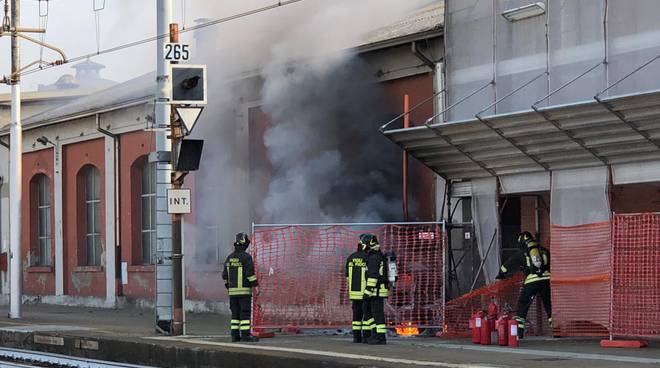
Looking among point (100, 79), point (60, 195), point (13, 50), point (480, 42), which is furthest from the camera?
point (100, 79)

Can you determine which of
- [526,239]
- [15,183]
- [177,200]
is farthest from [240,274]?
[15,183]

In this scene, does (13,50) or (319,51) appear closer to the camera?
(319,51)

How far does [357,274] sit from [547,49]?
15.5ft

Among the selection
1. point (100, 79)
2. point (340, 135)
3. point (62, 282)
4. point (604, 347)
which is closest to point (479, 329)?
point (604, 347)

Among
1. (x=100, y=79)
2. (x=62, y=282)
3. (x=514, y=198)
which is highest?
(x=100, y=79)

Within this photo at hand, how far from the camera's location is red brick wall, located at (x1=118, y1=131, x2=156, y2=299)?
29558 mm

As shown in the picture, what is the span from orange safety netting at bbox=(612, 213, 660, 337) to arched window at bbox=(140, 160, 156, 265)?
1667cm

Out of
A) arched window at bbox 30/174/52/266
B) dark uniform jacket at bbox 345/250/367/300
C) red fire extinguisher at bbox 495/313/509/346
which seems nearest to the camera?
red fire extinguisher at bbox 495/313/509/346

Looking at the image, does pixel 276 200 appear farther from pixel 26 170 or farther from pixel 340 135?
pixel 26 170

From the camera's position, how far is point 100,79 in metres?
76.3

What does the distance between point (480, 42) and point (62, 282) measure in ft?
61.6

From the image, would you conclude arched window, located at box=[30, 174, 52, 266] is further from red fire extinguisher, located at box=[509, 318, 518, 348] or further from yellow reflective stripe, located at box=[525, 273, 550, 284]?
red fire extinguisher, located at box=[509, 318, 518, 348]

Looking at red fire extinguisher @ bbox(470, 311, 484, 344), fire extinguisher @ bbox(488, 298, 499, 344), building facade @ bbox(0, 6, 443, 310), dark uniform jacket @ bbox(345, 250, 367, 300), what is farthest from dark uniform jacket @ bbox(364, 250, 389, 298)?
building facade @ bbox(0, 6, 443, 310)

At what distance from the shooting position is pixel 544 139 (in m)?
17.1
